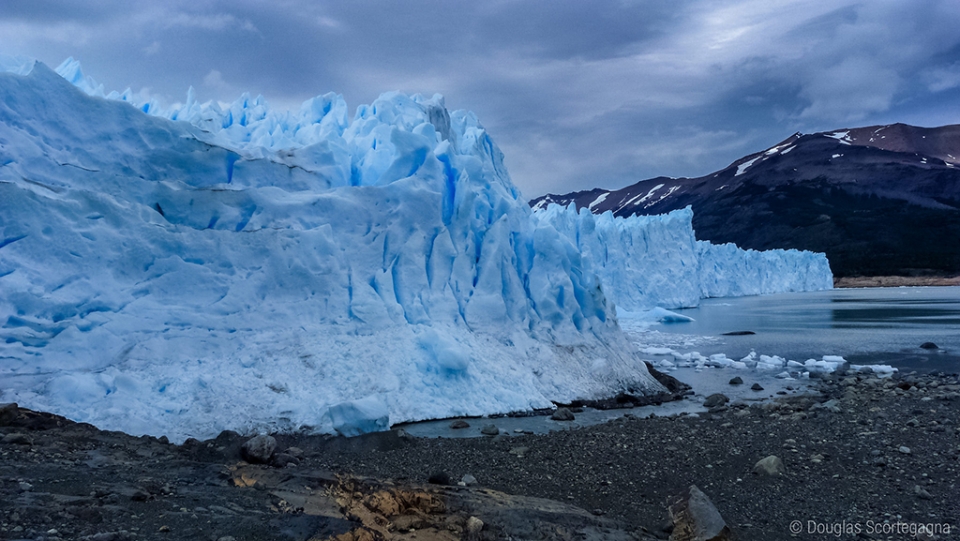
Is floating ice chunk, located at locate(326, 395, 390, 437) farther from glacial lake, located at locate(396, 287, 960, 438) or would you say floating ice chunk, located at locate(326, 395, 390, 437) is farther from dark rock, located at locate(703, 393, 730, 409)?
dark rock, located at locate(703, 393, 730, 409)

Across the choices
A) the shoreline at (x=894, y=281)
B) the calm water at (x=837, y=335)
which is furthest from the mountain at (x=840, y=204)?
the calm water at (x=837, y=335)

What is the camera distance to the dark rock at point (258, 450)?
19.3ft

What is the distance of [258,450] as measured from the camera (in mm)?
5910

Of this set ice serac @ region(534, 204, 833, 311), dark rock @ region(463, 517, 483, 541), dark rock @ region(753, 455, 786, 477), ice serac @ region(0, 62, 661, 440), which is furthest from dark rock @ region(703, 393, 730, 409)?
ice serac @ region(534, 204, 833, 311)

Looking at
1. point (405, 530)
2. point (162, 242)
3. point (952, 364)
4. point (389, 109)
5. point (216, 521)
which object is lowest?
point (952, 364)

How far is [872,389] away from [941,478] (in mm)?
6351

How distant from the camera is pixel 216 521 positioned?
13.3 feet

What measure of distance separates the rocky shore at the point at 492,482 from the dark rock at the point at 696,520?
2.8 inches

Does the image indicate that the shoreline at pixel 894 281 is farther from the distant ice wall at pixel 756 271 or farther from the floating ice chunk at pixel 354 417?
the floating ice chunk at pixel 354 417

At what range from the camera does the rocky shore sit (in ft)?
13.6

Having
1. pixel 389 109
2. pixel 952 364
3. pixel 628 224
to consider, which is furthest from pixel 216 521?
pixel 628 224

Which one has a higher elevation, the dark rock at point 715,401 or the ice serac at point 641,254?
the ice serac at point 641,254

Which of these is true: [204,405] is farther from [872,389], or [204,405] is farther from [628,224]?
[628,224]

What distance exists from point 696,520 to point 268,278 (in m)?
6.64
